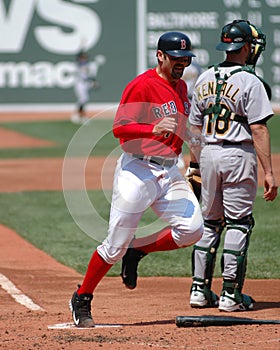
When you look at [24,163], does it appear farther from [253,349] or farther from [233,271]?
[253,349]

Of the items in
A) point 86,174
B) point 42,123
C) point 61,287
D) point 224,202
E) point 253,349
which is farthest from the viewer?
point 42,123

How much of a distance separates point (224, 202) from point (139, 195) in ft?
3.33

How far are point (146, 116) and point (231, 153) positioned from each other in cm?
93

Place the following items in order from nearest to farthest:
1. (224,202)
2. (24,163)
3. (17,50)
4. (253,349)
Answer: (253,349) < (224,202) < (24,163) < (17,50)

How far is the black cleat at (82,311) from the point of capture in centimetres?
636

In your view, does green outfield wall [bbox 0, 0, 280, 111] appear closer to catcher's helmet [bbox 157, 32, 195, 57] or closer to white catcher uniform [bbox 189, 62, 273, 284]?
white catcher uniform [bbox 189, 62, 273, 284]

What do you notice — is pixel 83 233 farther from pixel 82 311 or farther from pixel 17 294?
pixel 82 311

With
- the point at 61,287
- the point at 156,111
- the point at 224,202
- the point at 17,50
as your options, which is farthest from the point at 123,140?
the point at 17,50

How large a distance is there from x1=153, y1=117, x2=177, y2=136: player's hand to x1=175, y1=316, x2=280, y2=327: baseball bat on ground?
1.33 m

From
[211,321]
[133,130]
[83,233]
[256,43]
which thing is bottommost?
[83,233]

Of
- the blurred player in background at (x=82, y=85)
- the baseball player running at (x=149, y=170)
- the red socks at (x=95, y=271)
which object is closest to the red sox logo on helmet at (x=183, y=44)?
the baseball player running at (x=149, y=170)

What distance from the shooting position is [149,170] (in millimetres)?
6395

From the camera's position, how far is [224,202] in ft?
23.1

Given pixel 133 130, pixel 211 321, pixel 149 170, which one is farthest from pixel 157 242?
pixel 133 130
